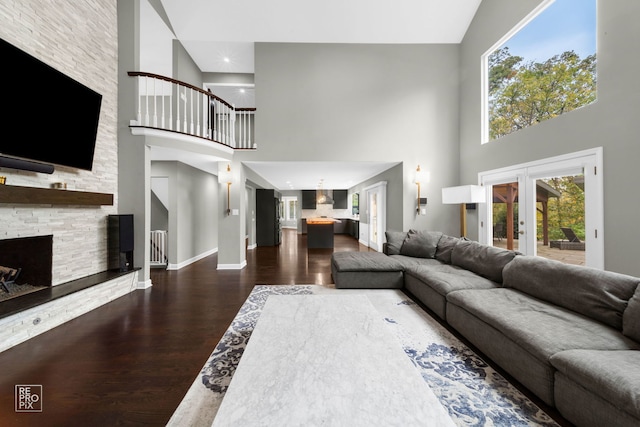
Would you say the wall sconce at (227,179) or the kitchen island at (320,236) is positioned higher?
the wall sconce at (227,179)

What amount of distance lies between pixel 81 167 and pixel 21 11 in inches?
67.6

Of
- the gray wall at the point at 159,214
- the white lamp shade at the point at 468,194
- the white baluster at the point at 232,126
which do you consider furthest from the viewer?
the gray wall at the point at 159,214

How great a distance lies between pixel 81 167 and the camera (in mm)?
3219

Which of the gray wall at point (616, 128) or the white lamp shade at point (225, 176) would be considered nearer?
the gray wall at point (616, 128)

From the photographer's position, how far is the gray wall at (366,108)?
17.1 feet

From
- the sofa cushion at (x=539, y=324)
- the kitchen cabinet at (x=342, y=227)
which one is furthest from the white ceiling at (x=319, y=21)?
the kitchen cabinet at (x=342, y=227)

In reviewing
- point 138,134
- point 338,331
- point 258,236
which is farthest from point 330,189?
point 338,331

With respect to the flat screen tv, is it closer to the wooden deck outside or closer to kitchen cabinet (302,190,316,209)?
the wooden deck outside

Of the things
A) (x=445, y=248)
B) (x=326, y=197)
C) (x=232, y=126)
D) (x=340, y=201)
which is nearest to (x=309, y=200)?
(x=326, y=197)

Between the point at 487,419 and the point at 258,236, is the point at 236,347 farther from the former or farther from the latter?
the point at 258,236

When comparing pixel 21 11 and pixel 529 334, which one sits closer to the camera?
pixel 529 334

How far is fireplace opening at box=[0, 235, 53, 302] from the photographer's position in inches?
110

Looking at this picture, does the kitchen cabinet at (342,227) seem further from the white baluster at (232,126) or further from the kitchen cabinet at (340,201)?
the white baluster at (232,126)

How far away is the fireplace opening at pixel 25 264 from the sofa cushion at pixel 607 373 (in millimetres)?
4964
